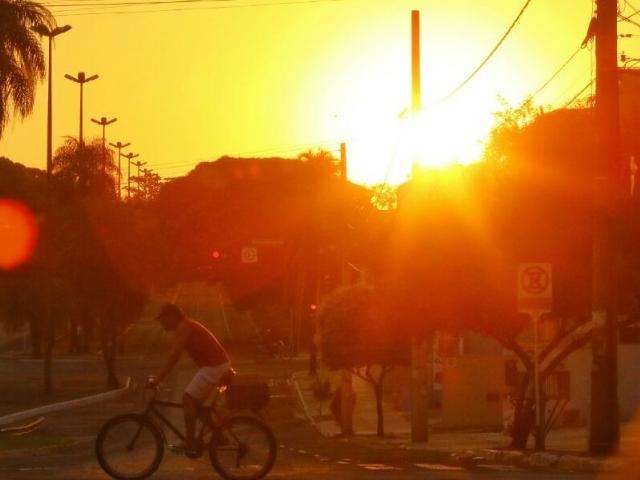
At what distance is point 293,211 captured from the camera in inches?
5271

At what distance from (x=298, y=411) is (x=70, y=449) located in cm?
2285

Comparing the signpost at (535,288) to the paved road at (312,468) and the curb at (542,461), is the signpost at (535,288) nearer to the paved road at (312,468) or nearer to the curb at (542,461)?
the curb at (542,461)

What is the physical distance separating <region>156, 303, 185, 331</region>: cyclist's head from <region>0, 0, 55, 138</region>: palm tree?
1961 cm

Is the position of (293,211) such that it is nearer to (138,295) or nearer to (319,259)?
(319,259)

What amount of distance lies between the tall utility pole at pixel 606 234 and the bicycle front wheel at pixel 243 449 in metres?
7.37

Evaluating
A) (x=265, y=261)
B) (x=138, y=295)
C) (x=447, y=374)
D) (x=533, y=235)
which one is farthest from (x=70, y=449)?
(x=265, y=261)

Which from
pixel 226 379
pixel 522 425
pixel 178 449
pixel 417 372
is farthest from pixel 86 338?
pixel 178 449

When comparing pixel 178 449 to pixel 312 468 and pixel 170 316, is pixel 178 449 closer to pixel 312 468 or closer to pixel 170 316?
pixel 170 316

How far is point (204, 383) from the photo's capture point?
14227mm

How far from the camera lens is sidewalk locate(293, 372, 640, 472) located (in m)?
19.4

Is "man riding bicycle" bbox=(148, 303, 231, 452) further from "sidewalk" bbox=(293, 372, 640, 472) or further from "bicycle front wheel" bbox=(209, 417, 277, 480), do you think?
"sidewalk" bbox=(293, 372, 640, 472)

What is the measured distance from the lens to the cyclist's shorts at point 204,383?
14219mm

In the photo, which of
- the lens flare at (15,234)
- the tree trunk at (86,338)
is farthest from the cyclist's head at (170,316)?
the tree trunk at (86,338)

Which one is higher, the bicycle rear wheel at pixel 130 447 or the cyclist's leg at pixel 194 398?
the cyclist's leg at pixel 194 398
